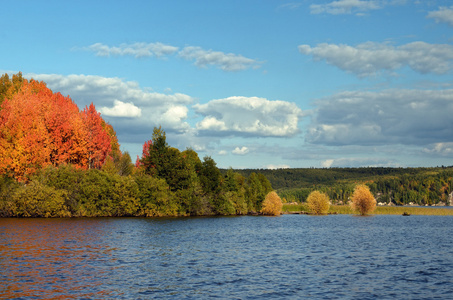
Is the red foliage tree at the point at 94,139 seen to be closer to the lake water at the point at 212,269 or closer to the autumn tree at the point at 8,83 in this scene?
the autumn tree at the point at 8,83

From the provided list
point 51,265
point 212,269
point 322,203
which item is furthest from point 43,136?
point 322,203

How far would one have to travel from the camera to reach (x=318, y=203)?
154m

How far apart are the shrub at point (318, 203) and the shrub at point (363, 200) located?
1380 centimetres

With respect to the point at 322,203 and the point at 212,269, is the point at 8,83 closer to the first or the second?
the point at 322,203

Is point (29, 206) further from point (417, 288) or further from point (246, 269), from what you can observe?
point (417, 288)

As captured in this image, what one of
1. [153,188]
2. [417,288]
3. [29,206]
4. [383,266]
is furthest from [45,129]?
[417,288]

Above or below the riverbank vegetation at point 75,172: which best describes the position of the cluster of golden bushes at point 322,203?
below

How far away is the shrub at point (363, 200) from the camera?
135 meters

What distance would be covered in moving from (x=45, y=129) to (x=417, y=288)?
87865mm

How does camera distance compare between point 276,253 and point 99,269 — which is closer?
point 99,269

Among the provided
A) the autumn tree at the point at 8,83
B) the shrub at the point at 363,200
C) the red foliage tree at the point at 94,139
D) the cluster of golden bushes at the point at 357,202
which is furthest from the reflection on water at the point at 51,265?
the cluster of golden bushes at the point at 357,202

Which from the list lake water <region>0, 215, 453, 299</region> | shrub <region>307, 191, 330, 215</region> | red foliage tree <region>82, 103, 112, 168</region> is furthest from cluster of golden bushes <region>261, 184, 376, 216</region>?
lake water <region>0, 215, 453, 299</region>

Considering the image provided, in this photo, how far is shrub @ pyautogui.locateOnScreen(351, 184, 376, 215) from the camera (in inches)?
5301

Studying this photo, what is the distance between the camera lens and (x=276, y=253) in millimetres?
45438
